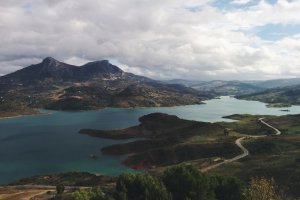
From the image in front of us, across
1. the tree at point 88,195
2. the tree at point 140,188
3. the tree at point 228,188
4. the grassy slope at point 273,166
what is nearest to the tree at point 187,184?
the tree at point 228,188

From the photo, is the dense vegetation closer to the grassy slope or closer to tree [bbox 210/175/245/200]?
tree [bbox 210/175/245/200]

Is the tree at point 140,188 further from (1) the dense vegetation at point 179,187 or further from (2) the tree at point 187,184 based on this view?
(2) the tree at point 187,184

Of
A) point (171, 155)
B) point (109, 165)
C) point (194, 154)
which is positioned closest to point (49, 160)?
point (109, 165)

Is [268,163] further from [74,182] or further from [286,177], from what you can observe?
[74,182]

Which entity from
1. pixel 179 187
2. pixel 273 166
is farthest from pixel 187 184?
pixel 273 166

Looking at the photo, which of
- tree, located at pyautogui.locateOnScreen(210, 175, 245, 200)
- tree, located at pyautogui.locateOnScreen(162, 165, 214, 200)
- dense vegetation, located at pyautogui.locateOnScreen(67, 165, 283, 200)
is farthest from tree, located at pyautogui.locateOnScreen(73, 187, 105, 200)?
tree, located at pyautogui.locateOnScreen(210, 175, 245, 200)

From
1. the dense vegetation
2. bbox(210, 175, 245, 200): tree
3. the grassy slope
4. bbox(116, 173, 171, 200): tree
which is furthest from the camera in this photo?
the grassy slope
